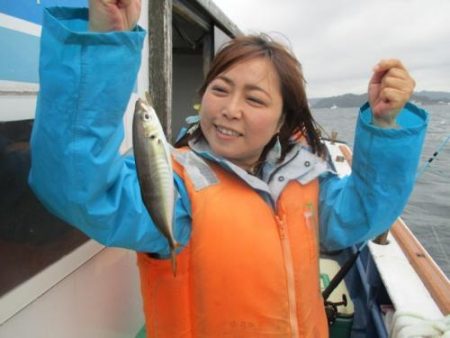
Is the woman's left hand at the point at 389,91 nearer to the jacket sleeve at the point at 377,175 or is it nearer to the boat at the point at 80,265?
the jacket sleeve at the point at 377,175

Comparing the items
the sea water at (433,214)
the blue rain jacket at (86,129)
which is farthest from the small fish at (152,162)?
the sea water at (433,214)

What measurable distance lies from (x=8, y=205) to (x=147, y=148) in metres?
0.72

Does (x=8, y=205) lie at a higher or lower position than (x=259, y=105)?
lower

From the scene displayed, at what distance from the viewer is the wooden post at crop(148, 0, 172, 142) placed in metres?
3.22

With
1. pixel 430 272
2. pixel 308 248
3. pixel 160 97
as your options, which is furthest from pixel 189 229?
pixel 430 272

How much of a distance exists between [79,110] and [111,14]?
31 centimetres

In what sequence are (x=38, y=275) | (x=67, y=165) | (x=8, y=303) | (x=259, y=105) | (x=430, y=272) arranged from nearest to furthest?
(x=67, y=165) < (x=8, y=303) < (x=38, y=275) < (x=259, y=105) < (x=430, y=272)

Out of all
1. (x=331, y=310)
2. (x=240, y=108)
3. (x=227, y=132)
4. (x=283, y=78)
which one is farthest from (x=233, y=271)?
(x=331, y=310)

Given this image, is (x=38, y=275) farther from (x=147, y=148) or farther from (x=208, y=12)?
(x=208, y=12)

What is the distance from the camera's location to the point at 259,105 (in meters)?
2.02

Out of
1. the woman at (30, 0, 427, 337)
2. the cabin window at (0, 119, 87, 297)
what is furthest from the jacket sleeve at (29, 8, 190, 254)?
the cabin window at (0, 119, 87, 297)

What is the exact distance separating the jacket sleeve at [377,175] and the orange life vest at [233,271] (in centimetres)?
27

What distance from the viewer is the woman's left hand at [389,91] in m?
1.82

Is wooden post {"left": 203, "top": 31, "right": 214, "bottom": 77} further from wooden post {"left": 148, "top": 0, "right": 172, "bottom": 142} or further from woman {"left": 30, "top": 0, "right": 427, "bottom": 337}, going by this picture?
woman {"left": 30, "top": 0, "right": 427, "bottom": 337}
